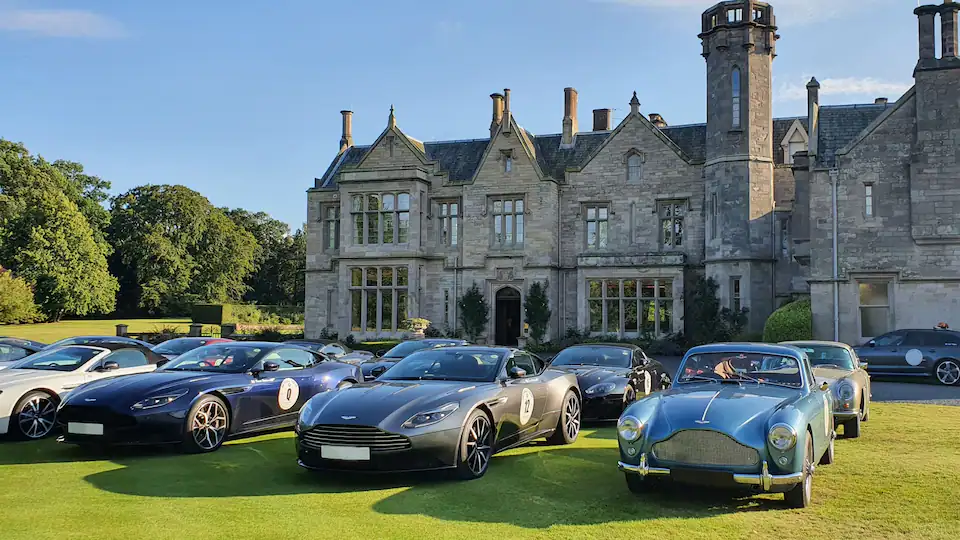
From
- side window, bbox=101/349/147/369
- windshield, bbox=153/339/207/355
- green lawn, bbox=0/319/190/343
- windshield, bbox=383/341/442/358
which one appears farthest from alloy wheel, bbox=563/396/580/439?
green lawn, bbox=0/319/190/343

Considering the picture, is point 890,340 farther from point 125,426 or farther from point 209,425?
point 125,426

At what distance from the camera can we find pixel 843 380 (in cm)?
1062

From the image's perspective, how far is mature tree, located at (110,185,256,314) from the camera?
6294 cm

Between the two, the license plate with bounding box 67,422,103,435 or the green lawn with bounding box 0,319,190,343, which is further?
the green lawn with bounding box 0,319,190,343

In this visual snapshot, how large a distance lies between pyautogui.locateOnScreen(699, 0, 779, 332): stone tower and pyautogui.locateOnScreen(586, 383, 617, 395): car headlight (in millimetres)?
17641

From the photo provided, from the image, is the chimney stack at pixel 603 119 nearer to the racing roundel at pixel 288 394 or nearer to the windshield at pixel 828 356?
the windshield at pixel 828 356

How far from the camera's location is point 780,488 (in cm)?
644

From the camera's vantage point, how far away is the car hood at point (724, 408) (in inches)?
260

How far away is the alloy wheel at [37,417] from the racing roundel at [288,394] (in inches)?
111

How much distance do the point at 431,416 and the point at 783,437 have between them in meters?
3.14

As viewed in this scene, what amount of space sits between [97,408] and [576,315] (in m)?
24.2

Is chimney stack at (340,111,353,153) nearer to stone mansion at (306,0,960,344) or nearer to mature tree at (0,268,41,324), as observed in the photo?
stone mansion at (306,0,960,344)

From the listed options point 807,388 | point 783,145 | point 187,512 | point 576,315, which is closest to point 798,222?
point 783,145

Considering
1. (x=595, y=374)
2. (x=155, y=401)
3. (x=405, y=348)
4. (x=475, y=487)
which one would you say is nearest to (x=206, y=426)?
(x=155, y=401)
